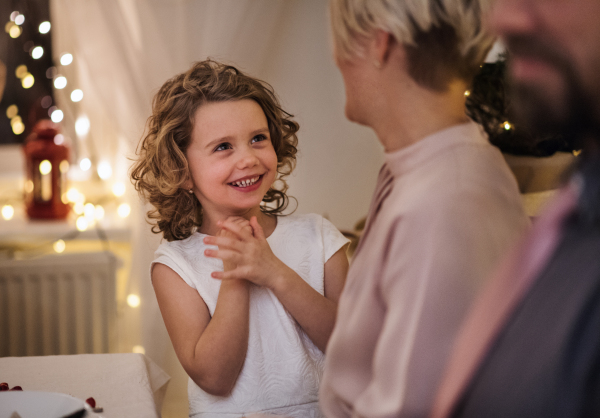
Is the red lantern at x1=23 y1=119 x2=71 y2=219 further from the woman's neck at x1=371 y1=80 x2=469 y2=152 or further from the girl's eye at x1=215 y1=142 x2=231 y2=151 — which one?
the woman's neck at x1=371 y1=80 x2=469 y2=152

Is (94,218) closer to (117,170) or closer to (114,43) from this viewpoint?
(117,170)

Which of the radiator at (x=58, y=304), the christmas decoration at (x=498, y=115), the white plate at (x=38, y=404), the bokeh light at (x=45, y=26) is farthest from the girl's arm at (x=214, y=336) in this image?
the bokeh light at (x=45, y=26)

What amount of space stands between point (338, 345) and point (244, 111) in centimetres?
47

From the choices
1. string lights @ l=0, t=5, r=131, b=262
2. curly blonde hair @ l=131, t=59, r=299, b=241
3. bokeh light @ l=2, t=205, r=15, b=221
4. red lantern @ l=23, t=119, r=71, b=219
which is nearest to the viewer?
curly blonde hair @ l=131, t=59, r=299, b=241

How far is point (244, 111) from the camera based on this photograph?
2.73ft

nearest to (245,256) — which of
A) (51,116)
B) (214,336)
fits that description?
(214,336)

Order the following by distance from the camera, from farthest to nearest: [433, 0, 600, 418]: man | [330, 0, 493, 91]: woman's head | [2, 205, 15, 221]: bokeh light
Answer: [2, 205, 15, 221]: bokeh light
[330, 0, 493, 91]: woman's head
[433, 0, 600, 418]: man

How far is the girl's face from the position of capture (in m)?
0.81

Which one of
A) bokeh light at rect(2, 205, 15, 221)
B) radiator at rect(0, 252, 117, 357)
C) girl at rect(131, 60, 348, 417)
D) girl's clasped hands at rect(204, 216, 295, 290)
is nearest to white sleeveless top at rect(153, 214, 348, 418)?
girl at rect(131, 60, 348, 417)

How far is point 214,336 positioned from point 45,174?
4.31ft

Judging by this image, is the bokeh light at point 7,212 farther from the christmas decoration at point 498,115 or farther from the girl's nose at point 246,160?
the christmas decoration at point 498,115

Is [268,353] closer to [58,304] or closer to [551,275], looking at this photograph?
[551,275]

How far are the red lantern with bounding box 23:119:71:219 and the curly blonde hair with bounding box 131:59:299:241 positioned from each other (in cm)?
92

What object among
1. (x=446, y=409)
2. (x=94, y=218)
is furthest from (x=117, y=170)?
(x=446, y=409)
